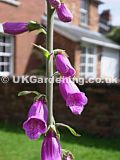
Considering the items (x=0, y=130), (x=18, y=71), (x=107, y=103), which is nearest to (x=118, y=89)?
(x=107, y=103)

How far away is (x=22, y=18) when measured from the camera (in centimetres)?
1862

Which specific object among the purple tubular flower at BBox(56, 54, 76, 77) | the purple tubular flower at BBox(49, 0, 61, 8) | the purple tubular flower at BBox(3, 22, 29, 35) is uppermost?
the purple tubular flower at BBox(49, 0, 61, 8)

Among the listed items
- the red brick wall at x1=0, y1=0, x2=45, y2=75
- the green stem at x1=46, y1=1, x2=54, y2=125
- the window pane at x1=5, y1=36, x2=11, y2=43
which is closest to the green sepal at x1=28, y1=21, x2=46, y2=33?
the green stem at x1=46, y1=1, x2=54, y2=125

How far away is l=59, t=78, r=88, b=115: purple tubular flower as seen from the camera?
6.47 ft

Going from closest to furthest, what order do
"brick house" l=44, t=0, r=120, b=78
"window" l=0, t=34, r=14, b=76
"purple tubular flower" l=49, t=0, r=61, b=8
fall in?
"purple tubular flower" l=49, t=0, r=61, b=8 → "window" l=0, t=34, r=14, b=76 → "brick house" l=44, t=0, r=120, b=78

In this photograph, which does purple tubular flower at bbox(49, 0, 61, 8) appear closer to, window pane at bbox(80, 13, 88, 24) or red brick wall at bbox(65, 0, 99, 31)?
red brick wall at bbox(65, 0, 99, 31)

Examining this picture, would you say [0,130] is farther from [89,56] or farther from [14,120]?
[89,56]

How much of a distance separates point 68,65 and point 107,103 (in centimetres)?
757

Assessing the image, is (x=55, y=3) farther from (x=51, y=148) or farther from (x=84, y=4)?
(x=84, y=4)

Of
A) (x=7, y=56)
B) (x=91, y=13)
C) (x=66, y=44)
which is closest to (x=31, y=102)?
(x=7, y=56)

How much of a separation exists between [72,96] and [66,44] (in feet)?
60.4

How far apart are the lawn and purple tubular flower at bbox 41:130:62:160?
5286 mm

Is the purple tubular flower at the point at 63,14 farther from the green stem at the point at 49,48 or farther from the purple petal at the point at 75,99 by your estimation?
the purple petal at the point at 75,99

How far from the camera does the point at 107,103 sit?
9.40 m
